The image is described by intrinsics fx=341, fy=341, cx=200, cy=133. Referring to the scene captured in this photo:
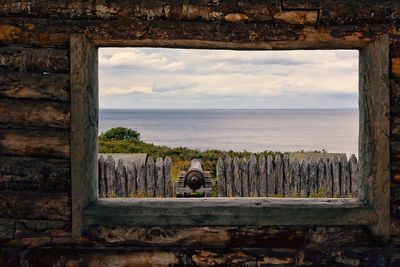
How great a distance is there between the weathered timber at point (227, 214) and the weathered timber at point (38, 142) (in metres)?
0.57

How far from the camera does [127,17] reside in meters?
2.85

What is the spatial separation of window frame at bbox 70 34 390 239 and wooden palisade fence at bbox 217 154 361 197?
4470 mm

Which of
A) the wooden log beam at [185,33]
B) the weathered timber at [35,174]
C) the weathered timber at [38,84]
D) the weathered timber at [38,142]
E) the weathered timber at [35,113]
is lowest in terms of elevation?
the weathered timber at [35,174]

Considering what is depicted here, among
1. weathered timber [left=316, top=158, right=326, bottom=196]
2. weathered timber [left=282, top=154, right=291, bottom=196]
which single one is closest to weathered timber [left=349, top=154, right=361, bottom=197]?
weathered timber [left=316, top=158, right=326, bottom=196]

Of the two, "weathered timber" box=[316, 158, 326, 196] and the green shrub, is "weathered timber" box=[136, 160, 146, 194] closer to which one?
"weathered timber" box=[316, 158, 326, 196]

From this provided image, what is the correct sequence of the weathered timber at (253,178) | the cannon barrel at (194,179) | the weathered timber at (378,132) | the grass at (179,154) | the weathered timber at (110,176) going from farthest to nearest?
the grass at (179,154), the weathered timber at (253,178), the weathered timber at (110,176), the cannon barrel at (194,179), the weathered timber at (378,132)

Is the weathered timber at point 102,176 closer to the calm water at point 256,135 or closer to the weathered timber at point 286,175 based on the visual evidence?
the weathered timber at point 286,175

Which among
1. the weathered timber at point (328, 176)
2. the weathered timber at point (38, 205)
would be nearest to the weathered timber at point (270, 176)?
the weathered timber at point (328, 176)

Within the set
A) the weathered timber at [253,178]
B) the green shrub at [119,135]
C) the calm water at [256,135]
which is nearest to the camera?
the weathered timber at [253,178]

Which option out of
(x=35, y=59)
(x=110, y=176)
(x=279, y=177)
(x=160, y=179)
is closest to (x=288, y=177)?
(x=279, y=177)

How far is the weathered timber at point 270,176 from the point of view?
7473mm

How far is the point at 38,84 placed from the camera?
9.48ft

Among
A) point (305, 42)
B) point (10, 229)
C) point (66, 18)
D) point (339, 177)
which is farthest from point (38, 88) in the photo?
point (339, 177)

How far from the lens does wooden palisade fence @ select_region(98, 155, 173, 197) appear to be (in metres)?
7.36
